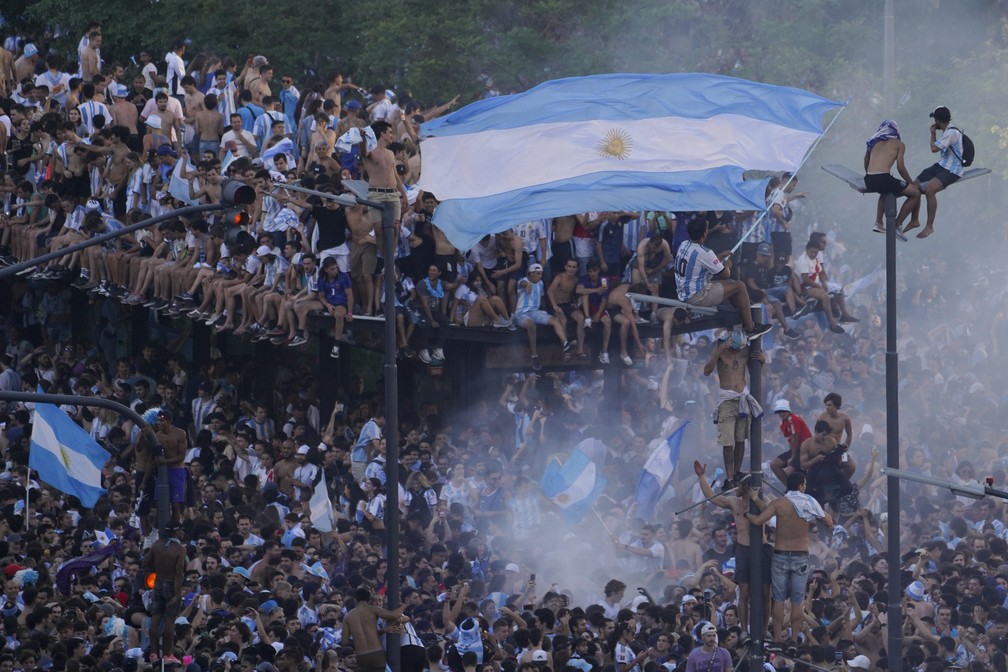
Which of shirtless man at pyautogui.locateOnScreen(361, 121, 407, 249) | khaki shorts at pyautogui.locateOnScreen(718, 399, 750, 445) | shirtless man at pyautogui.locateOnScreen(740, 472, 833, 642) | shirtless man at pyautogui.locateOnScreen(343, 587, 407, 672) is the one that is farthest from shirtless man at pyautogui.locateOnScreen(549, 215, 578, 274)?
shirtless man at pyautogui.locateOnScreen(343, 587, 407, 672)

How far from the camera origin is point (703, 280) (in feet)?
71.5

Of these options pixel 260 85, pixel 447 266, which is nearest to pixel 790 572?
pixel 447 266

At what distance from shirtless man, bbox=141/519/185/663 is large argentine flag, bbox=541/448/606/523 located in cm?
608

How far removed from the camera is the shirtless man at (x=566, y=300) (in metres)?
27.4

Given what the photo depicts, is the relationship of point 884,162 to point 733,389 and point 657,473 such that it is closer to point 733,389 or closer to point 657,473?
point 733,389

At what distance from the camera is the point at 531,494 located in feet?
88.4

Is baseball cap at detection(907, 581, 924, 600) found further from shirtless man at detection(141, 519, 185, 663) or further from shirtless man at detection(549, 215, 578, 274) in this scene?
shirtless man at detection(141, 519, 185, 663)

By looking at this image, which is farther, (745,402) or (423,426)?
(423,426)

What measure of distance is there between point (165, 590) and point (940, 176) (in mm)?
9610

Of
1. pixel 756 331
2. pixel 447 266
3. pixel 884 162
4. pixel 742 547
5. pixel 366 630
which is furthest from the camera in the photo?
pixel 447 266

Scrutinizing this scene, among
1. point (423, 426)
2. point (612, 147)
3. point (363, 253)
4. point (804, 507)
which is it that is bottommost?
point (804, 507)

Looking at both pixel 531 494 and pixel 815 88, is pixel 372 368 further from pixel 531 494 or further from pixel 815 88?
pixel 531 494

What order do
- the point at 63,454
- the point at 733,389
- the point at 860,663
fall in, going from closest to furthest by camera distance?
1. the point at 860,663
2. the point at 733,389
3. the point at 63,454

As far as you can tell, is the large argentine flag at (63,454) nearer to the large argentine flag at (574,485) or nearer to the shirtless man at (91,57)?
the large argentine flag at (574,485)
